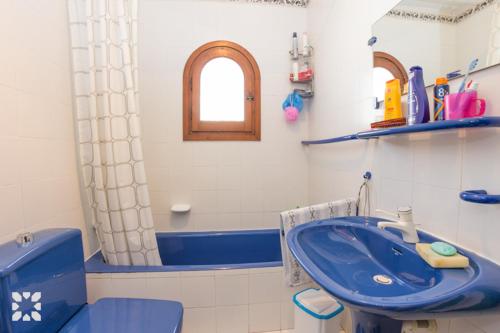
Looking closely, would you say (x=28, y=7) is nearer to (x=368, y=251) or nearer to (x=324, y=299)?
(x=368, y=251)

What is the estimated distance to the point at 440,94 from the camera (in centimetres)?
81

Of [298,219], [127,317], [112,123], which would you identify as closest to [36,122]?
[112,123]

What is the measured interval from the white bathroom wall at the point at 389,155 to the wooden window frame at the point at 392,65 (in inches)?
2.7

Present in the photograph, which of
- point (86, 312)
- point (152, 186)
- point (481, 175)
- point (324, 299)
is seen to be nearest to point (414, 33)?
point (481, 175)

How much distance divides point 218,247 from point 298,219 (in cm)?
102

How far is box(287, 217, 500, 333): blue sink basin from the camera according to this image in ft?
1.73

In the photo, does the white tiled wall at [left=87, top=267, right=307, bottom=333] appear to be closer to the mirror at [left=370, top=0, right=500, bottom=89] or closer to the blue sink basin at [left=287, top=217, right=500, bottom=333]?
the blue sink basin at [left=287, top=217, right=500, bottom=333]

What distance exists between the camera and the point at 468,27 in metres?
0.76

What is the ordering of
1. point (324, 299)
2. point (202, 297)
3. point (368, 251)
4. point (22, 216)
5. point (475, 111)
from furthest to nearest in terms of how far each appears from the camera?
point (202, 297)
point (324, 299)
point (22, 216)
point (368, 251)
point (475, 111)

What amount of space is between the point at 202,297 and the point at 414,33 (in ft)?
5.47

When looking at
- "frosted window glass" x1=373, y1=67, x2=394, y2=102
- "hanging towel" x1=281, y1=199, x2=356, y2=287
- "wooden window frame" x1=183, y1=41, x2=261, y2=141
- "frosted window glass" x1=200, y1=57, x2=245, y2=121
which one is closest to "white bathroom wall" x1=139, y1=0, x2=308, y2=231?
"wooden window frame" x1=183, y1=41, x2=261, y2=141

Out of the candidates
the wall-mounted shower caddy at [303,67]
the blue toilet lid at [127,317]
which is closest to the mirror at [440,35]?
the wall-mounted shower caddy at [303,67]

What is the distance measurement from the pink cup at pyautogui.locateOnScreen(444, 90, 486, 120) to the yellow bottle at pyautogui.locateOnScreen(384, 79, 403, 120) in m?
0.25

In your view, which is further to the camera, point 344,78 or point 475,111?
point 344,78
